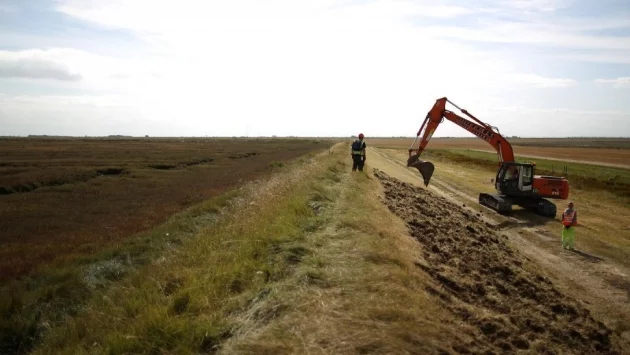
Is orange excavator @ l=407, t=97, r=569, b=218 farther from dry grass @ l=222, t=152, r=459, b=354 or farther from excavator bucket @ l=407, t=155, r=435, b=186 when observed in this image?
dry grass @ l=222, t=152, r=459, b=354

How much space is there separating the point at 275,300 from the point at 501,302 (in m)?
4.42

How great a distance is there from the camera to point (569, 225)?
14.0 meters

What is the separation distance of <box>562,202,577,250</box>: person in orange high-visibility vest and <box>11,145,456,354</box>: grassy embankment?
20.5 ft

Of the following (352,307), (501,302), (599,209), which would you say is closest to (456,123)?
(599,209)

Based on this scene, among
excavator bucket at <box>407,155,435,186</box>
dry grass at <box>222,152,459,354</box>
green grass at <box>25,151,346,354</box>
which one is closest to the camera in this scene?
dry grass at <box>222,152,459,354</box>

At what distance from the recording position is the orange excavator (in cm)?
2048

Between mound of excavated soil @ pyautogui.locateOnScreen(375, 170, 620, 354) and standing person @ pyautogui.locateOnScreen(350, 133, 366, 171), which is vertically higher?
standing person @ pyautogui.locateOnScreen(350, 133, 366, 171)

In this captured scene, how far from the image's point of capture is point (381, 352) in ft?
16.6

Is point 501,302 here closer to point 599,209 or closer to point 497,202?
point 497,202

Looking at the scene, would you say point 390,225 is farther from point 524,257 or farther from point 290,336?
point 290,336

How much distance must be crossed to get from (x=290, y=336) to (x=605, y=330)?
6.07 meters

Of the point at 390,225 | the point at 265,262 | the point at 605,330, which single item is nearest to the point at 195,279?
the point at 265,262

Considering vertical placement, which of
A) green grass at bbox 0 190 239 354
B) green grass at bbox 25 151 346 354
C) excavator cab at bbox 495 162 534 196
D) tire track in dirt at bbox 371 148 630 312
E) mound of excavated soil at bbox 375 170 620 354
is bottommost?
green grass at bbox 0 190 239 354

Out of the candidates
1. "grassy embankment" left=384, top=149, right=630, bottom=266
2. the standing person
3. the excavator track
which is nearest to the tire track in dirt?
the excavator track
